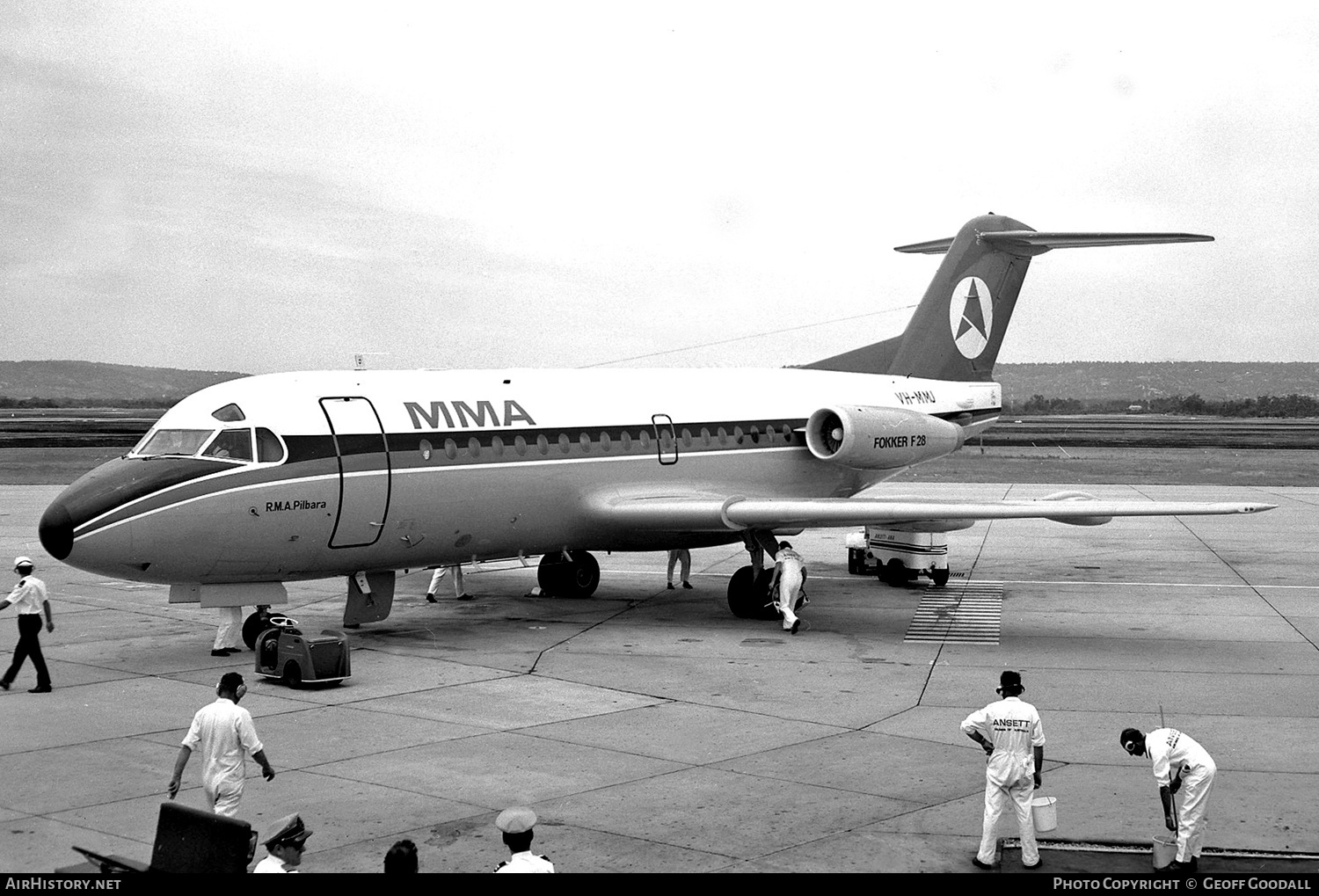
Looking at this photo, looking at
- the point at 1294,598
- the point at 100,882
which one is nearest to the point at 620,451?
the point at 1294,598

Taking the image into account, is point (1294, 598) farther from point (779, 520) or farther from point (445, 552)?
point (445, 552)

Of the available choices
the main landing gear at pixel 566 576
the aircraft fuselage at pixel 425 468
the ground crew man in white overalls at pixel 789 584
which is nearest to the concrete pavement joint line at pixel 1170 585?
the aircraft fuselage at pixel 425 468

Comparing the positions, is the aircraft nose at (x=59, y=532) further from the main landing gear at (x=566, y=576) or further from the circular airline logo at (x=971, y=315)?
the circular airline logo at (x=971, y=315)

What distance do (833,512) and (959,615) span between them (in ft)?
10.3

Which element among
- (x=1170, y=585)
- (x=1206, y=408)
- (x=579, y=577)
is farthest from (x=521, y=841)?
(x=1206, y=408)

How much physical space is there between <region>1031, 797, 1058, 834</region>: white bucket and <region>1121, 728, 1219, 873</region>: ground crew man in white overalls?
81cm

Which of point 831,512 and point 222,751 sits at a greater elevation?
point 831,512

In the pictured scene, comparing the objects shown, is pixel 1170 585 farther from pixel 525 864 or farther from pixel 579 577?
pixel 525 864

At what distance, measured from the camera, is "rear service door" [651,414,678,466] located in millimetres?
22500

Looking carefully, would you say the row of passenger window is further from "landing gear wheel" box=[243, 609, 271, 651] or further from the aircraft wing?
"landing gear wheel" box=[243, 609, 271, 651]

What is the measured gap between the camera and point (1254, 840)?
33.0 feet

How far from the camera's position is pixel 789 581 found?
20359 millimetres

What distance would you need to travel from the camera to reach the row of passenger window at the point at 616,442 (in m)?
19.7

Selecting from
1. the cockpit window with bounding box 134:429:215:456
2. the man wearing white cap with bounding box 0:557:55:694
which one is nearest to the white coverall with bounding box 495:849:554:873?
the man wearing white cap with bounding box 0:557:55:694
